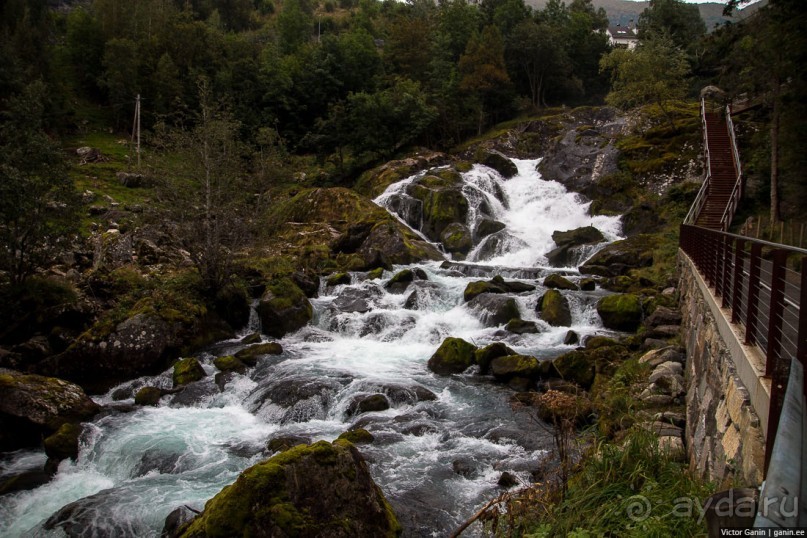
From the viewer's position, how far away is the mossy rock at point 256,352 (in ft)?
Answer: 46.3

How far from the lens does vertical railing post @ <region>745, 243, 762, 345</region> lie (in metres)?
5.10

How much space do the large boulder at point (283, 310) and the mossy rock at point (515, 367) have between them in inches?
282

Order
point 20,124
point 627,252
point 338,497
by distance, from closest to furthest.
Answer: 1. point 338,497
2. point 20,124
3. point 627,252

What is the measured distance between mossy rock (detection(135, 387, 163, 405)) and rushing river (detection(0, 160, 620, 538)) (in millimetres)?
200

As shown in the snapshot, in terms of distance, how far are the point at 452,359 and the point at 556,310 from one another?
4543 mm

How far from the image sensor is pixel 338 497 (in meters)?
6.34

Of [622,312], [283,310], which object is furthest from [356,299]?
[622,312]

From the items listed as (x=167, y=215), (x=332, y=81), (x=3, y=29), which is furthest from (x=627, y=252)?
(x=3, y=29)

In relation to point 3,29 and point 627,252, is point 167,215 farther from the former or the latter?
point 3,29

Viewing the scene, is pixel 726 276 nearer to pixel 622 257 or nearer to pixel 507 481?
pixel 507 481

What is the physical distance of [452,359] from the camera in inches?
532

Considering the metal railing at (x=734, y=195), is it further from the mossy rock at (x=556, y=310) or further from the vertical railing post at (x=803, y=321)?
the vertical railing post at (x=803, y=321)

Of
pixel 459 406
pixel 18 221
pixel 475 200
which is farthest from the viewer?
pixel 475 200

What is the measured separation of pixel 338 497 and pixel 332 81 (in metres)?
44.3
